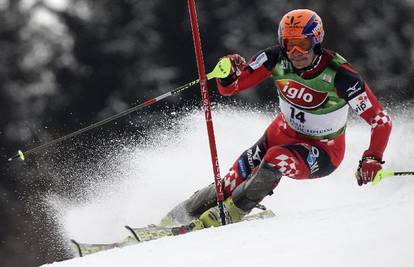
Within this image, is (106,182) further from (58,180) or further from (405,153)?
(405,153)

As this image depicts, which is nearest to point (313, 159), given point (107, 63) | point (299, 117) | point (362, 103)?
point (299, 117)

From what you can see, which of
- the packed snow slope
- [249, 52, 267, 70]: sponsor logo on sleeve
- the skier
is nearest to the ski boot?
the skier

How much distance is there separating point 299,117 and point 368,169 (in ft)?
2.45

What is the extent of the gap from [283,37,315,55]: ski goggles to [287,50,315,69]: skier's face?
2cm

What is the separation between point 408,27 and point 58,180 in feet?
20.1

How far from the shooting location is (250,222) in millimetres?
3230

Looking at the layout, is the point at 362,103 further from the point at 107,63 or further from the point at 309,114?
the point at 107,63

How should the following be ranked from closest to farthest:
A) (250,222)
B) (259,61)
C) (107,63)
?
(250,222) < (259,61) < (107,63)

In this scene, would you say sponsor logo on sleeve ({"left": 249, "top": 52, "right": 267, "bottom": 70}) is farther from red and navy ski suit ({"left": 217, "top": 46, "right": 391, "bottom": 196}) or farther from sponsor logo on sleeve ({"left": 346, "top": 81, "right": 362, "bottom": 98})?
sponsor logo on sleeve ({"left": 346, "top": 81, "right": 362, "bottom": 98})

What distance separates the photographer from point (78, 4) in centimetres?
891

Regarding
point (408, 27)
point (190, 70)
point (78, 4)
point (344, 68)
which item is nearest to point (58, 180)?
point (190, 70)

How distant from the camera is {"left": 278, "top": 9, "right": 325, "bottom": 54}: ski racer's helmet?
11.2 feet

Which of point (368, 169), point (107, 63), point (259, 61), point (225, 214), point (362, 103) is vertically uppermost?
point (107, 63)

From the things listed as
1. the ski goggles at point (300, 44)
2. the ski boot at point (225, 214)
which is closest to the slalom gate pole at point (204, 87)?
the ski boot at point (225, 214)
